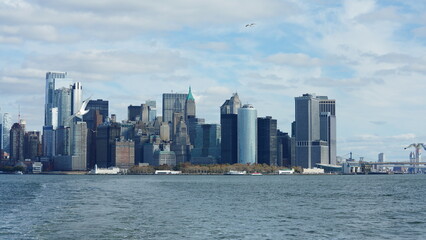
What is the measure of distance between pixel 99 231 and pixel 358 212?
32944mm

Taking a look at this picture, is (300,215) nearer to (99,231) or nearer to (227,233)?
(227,233)

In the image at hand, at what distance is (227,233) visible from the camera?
57.4 m

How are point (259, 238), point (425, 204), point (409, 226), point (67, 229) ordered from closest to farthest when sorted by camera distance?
point (259, 238) → point (67, 229) → point (409, 226) → point (425, 204)

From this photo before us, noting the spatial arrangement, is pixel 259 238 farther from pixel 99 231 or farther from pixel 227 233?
pixel 99 231

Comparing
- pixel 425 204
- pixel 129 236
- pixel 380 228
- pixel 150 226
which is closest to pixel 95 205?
pixel 150 226

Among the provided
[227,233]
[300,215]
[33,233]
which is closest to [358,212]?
[300,215]

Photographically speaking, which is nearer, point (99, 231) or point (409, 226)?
point (99, 231)

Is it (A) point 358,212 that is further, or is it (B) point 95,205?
(B) point 95,205

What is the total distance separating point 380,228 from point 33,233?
30.1 metres

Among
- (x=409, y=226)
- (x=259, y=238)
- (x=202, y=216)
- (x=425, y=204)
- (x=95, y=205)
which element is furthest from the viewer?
(x=425, y=204)

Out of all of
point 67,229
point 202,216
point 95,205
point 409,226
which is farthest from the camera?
point 95,205

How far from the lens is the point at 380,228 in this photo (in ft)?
203

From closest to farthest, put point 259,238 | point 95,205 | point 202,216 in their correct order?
point 259,238
point 202,216
point 95,205

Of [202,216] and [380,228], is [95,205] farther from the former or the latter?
[380,228]
